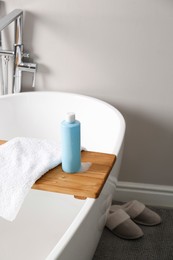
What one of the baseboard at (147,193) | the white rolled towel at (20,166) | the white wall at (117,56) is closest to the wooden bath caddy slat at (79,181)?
the white rolled towel at (20,166)

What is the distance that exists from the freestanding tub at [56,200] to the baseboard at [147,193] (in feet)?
1.57

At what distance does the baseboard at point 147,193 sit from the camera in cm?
216

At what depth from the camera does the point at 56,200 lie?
5.07 feet

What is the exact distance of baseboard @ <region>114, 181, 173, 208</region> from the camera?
7.07ft

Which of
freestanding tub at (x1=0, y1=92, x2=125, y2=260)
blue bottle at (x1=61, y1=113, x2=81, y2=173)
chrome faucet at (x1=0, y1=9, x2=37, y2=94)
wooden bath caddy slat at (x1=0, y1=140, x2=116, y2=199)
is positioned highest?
chrome faucet at (x1=0, y1=9, x2=37, y2=94)

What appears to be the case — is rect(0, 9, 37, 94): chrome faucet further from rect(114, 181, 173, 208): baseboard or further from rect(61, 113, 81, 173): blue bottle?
rect(61, 113, 81, 173): blue bottle

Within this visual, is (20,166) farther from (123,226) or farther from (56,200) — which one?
(123,226)

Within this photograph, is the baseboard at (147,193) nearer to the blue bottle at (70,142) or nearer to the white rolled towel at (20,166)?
the white rolled towel at (20,166)

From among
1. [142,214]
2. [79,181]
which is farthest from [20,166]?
[142,214]

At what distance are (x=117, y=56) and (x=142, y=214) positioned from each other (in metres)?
0.86

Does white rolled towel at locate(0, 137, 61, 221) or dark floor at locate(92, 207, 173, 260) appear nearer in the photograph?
white rolled towel at locate(0, 137, 61, 221)

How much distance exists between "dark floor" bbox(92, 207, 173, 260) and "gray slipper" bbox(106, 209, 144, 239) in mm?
23

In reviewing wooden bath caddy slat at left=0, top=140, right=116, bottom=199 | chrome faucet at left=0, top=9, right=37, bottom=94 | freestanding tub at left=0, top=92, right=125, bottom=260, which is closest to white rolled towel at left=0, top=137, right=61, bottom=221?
wooden bath caddy slat at left=0, top=140, right=116, bottom=199

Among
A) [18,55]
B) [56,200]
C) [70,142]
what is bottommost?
[56,200]
